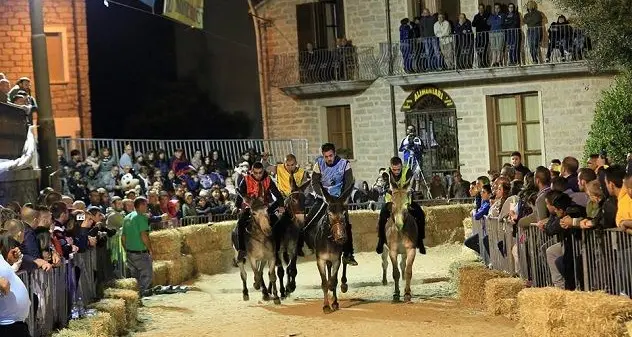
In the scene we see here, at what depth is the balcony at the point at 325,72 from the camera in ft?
132

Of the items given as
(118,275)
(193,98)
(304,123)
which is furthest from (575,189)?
(193,98)

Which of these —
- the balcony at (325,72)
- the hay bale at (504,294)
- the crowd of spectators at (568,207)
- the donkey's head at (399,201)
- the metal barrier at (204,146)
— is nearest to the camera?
the crowd of spectators at (568,207)

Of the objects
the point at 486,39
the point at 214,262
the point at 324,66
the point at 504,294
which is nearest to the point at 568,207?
the point at 504,294

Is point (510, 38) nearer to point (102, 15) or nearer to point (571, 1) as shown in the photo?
point (571, 1)

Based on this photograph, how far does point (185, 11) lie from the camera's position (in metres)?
21.2

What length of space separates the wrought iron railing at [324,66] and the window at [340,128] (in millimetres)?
1309

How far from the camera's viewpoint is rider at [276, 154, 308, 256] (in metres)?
20.1

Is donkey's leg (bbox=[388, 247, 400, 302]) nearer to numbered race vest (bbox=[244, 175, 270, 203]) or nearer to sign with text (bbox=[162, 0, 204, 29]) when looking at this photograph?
numbered race vest (bbox=[244, 175, 270, 203])

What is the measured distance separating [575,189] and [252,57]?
27876 mm

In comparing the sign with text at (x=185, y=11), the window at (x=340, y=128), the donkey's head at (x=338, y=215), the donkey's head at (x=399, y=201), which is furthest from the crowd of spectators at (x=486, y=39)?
the donkey's head at (x=338, y=215)

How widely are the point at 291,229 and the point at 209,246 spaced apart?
7.40 m

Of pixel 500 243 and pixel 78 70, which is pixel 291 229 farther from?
pixel 78 70

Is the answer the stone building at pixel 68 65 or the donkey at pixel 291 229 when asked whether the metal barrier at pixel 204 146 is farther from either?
the donkey at pixel 291 229

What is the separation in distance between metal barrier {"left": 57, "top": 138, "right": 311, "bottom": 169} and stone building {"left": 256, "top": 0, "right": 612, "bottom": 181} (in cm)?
145
